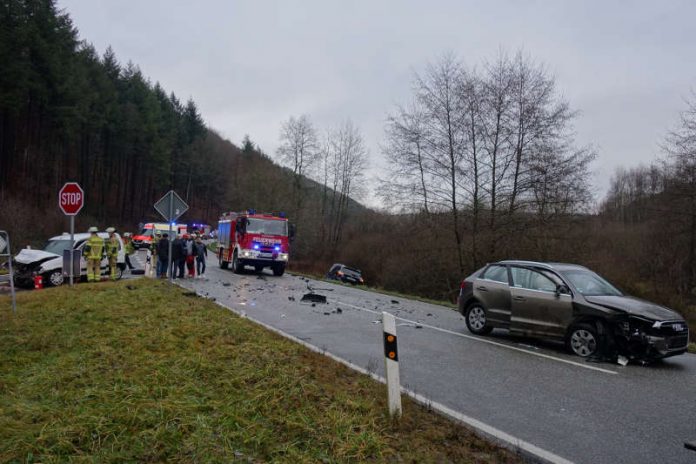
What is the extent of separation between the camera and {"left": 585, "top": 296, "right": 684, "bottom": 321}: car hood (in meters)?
8.16

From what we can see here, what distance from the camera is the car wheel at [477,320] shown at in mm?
10585

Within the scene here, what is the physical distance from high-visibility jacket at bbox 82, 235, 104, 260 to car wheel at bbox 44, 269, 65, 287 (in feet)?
3.55

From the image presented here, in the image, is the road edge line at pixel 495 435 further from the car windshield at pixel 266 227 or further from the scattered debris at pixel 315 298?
the car windshield at pixel 266 227

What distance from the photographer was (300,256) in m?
52.4

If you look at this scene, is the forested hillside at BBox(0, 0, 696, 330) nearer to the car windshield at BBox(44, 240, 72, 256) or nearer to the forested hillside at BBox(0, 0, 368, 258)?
the forested hillside at BBox(0, 0, 368, 258)

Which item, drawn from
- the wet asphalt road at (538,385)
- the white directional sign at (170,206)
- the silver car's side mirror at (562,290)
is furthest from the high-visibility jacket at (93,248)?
the silver car's side mirror at (562,290)

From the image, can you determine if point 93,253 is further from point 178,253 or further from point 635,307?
point 635,307

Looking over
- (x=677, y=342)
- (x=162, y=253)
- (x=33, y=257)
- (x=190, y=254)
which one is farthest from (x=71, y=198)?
(x=677, y=342)

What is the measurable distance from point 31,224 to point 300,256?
24.9m

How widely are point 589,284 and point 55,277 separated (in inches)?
614

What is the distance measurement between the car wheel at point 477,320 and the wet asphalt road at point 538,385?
176mm

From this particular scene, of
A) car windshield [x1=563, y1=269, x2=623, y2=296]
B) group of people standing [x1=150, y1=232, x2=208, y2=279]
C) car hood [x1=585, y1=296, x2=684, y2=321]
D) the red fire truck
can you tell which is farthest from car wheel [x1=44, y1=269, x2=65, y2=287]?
car hood [x1=585, y1=296, x2=684, y2=321]

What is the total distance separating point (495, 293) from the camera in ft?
34.0

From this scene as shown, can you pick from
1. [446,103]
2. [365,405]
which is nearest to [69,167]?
[446,103]
